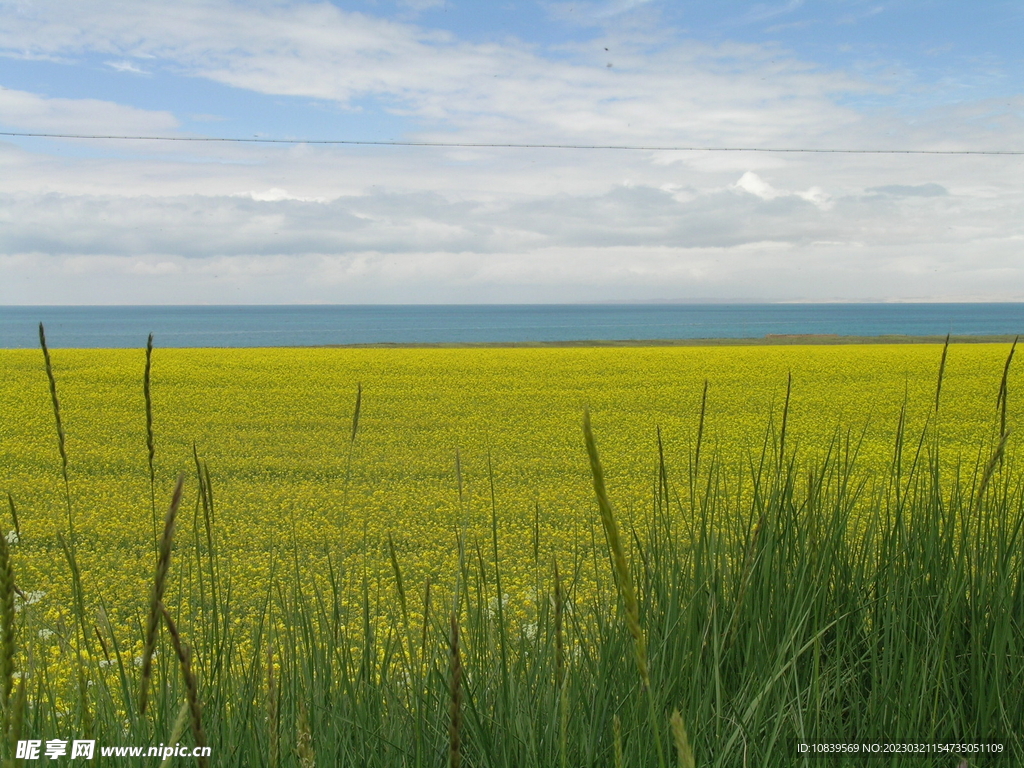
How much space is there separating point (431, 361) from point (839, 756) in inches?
461

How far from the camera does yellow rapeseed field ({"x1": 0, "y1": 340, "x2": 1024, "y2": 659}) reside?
319cm

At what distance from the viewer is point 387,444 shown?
612 centimetres

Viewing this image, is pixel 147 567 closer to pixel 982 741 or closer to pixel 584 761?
pixel 584 761

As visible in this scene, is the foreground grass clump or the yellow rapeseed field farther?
the yellow rapeseed field

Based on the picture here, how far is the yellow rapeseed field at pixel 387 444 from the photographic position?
3.19 m

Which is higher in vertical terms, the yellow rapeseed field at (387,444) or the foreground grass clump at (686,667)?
the foreground grass clump at (686,667)

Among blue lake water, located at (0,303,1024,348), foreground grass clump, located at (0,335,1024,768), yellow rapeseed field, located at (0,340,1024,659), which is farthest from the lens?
blue lake water, located at (0,303,1024,348)

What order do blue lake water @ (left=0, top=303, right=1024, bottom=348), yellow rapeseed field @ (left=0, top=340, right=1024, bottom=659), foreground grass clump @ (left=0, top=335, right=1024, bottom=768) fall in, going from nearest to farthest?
1. foreground grass clump @ (left=0, top=335, right=1024, bottom=768)
2. yellow rapeseed field @ (left=0, top=340, right=1024, bottom=659)
3. blue lake water @ (left=0, top=303, right=1024, bottom=348)

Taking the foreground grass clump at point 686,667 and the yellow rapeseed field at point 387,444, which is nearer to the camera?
the foreground grass clump at point 686,667

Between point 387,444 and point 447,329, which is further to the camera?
point 447,329

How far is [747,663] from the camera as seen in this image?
3.65 feet

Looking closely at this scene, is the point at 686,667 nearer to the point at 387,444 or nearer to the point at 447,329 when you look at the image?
the point at 387,444

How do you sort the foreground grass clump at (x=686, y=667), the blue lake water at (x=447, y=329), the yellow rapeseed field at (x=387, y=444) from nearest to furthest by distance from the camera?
the foreground grass clump at (x=686, y=667) → the yellow rapeseed field at (x=387, y=444) → the blue lake water at (x=447, y=329)

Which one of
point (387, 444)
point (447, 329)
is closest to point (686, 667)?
point (387, 444)
